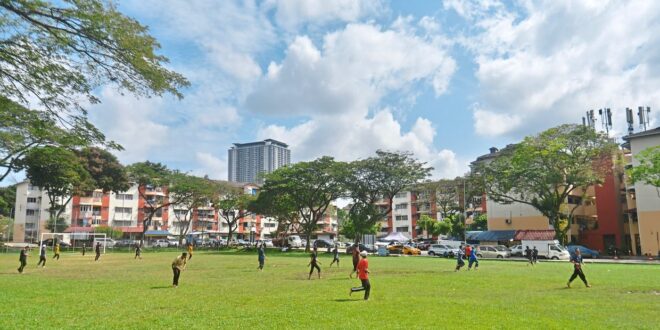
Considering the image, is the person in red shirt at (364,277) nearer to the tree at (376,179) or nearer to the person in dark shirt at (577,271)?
the person in dark shirt at (577,271)

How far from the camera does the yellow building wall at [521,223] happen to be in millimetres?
63875

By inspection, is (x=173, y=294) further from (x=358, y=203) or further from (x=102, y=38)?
(x=358, y=203)

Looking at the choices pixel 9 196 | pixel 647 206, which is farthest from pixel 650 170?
pixel 9 196

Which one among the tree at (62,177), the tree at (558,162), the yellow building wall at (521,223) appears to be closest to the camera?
the tree at (558,162)

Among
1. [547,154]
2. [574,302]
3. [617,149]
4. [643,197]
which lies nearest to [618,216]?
[643,197]

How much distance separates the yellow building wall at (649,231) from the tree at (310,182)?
32893 mm

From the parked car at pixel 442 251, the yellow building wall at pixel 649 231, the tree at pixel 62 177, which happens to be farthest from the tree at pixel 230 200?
the yellow building wall at pixel 649 231

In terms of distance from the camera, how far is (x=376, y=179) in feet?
180

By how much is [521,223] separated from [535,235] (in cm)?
918

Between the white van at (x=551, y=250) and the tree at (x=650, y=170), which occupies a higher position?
the tree at (x=650, y=170)

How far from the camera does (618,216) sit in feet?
194

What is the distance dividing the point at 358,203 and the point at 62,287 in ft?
131

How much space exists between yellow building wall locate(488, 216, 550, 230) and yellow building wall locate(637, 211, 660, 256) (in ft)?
41.4

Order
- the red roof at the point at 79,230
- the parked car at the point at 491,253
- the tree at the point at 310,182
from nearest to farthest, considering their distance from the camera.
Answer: the parked car at the point at 491,253 → the tree at the point at 310,182 → the red roof at the point at 79,230
